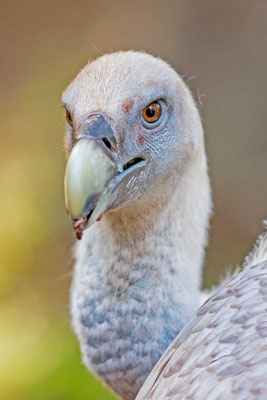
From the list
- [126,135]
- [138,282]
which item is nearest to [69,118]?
[126,135]

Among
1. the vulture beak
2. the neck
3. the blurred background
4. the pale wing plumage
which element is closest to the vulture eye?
the vulture beak

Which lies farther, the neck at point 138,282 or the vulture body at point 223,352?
the neck at point 138,282

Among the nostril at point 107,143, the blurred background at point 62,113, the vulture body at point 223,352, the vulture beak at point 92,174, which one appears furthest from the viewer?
the blurred background at point 62,113

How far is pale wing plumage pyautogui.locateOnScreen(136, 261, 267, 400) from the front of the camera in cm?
146

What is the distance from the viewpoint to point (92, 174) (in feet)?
5.19

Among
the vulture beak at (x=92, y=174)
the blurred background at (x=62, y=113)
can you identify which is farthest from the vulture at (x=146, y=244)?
the blurred background at (x=62, y=113)

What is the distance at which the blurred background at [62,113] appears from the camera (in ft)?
12.6

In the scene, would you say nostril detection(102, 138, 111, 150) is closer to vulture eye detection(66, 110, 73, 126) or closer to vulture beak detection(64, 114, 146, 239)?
vulture beak detection(64, 114, 146, 239)

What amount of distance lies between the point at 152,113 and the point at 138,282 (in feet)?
1.30

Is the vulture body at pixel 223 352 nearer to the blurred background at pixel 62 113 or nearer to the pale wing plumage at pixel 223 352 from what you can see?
the pale wing plumage at pixel 223 352

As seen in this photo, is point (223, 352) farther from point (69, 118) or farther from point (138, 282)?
point (69, 118)

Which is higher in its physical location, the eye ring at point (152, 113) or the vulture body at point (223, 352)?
the eye ring at point (152, 113)

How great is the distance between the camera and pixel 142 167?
6.01 ft

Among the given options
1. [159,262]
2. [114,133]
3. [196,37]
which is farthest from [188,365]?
[196,37]
